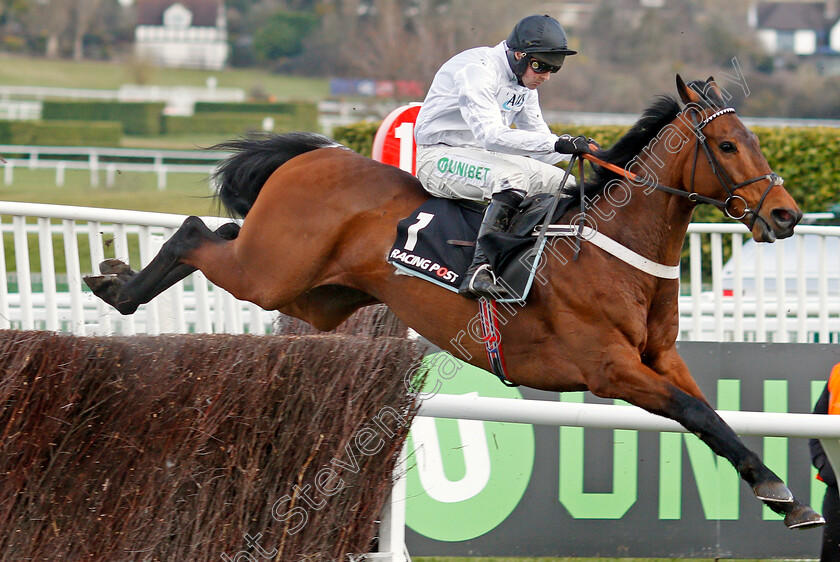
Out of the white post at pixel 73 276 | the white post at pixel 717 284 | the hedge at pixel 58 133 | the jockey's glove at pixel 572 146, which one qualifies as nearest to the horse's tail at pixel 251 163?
the white post at pixel 73 276

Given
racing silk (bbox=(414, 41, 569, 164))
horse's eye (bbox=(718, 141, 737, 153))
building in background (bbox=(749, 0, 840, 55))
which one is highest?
building in background (bbox=(749, 0, 840, 55))

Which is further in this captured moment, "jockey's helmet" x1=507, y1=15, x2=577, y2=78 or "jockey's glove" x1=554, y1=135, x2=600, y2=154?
"jockey's helmet" x1=507, y1=15, x2=577, y2=78

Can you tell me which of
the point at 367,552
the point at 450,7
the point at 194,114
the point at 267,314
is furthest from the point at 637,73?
the point at 367,552

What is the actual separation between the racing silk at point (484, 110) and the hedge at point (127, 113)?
1252 inches

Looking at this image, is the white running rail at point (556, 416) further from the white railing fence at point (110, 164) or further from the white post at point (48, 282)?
the white railing fence at point (110, 164)

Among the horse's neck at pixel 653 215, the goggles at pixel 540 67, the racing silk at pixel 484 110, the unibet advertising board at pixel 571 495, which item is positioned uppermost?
the goggles at pixel 540 67

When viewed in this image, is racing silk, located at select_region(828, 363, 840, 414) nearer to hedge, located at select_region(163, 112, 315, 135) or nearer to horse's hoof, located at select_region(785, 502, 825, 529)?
horse's hoof, located at select_region(785, 502, 825, 529)

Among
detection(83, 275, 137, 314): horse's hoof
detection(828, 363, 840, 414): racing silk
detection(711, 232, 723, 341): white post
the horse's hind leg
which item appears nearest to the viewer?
detection(828, 363, 840, 414): racing silk

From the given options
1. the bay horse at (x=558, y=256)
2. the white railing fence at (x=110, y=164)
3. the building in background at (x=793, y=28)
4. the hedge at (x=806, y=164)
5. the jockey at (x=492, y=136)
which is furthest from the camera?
the building in background at (x=793, y=28)

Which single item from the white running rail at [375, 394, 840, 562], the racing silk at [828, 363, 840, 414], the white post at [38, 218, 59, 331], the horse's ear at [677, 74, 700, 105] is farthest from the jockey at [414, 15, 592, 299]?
the white post at [38, 218, 59, 331]

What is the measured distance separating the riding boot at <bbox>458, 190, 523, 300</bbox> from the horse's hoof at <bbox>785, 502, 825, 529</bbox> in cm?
126

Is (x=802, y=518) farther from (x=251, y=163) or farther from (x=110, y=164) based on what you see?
(x=110, y=164)

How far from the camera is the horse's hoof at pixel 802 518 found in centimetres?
A: 341

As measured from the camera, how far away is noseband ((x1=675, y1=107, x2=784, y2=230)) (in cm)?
357
